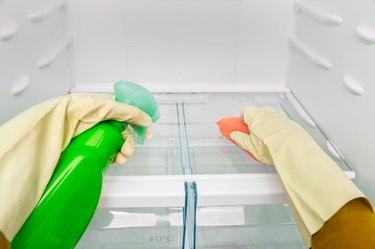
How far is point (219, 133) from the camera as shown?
1215 mm

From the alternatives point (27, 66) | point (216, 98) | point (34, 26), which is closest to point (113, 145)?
point (27, 66)

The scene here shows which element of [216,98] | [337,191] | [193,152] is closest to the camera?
[337,191]

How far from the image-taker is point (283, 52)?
161cm

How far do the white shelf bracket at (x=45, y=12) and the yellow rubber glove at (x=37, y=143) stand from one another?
1.31 feet

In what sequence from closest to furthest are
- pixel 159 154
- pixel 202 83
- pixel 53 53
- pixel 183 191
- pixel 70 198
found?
pixel 70 198, pixel 183 191, pixel 159 154, pixel 53 53, pixel 202 83

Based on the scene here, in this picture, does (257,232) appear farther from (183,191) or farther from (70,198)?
(70,198)

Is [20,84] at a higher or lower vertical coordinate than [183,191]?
higher

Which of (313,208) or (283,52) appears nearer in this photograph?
(313,208)

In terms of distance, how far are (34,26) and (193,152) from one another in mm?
652

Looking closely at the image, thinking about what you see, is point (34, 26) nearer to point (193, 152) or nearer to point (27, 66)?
point (27, 66)

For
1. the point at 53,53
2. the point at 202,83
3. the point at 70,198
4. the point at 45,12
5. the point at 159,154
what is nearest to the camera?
the point at 70,198

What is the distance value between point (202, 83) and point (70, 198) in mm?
981

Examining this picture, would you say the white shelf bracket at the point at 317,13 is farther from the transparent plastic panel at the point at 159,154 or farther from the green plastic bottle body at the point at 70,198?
the green plastic bottle body at the point at 70,198

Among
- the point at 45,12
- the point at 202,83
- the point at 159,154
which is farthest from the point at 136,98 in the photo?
the point at 202,83
